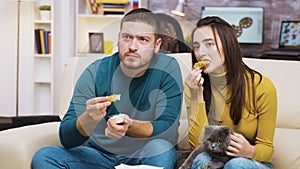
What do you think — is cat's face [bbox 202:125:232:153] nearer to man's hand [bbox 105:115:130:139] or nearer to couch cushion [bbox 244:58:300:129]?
man's hand [bbox 105:115:130:139]

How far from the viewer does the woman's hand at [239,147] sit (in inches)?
68.6

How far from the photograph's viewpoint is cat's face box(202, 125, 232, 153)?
1756 millimetres

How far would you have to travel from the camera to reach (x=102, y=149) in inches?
75.4

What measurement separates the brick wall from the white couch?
2.79 meters

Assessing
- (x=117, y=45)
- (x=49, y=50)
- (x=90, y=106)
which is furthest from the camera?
(x=49, y=50)

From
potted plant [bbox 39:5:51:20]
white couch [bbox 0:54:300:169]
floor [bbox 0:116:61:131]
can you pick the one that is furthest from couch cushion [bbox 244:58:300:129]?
potted plant [bbox 39:5:51:20]

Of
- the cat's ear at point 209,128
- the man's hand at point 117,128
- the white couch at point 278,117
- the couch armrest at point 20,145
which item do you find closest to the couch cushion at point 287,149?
the white couch at point 278,117

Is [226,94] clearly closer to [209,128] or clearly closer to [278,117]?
[209,128]

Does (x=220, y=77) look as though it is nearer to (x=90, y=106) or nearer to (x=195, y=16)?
(x=90, y=106)

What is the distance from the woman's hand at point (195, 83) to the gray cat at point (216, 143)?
0.14 m

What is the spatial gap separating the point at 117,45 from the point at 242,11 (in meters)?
3.38

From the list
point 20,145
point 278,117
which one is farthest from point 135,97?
point 278,117

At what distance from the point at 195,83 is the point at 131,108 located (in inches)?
9.8

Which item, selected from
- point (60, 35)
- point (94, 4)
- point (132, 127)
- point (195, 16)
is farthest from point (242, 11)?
point (132, 127)
